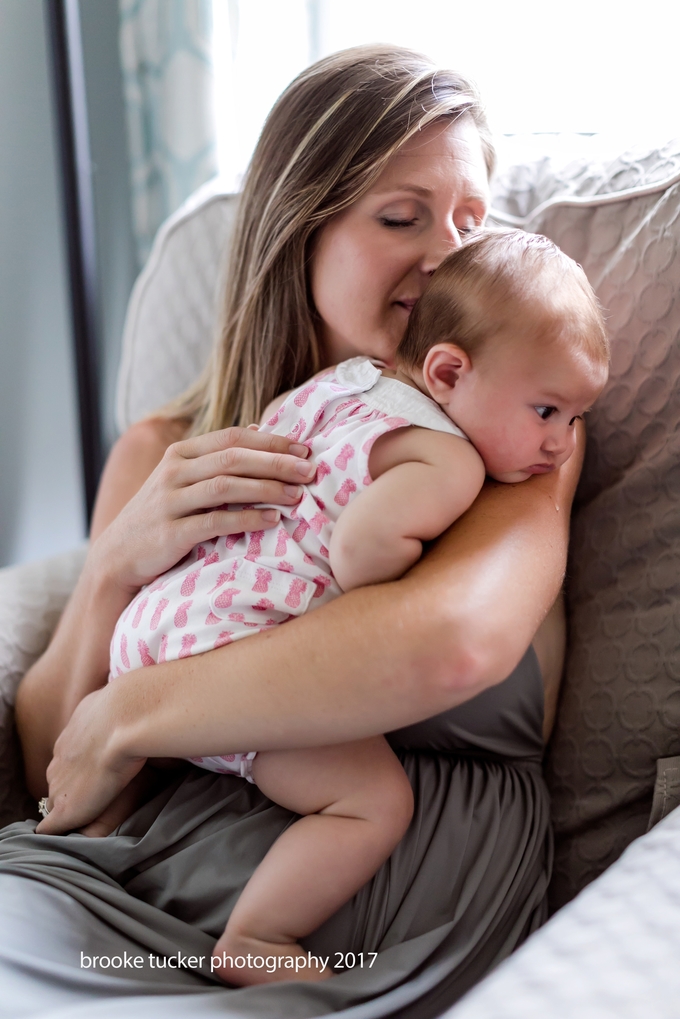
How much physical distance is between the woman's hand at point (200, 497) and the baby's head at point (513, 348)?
0.65 ft

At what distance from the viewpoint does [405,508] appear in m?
0.81

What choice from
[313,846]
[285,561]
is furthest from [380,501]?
[313,846]

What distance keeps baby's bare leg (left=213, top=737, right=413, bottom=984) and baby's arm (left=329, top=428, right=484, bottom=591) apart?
0.20 meters

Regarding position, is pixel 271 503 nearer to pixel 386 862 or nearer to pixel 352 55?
pixel 386 862

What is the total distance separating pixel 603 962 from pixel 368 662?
312mm

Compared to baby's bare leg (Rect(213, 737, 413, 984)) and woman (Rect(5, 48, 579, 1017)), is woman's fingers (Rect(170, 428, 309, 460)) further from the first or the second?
baby's bare leg (Rect(213, 737, 413, 984))

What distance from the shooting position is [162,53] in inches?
77.4

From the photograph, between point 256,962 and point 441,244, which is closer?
point 256,962

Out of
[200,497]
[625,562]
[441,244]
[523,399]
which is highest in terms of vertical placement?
[441,244]

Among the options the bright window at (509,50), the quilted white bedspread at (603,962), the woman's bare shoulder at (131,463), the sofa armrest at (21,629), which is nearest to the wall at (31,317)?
the bright window at (509,50)

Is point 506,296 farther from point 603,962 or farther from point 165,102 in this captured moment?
point 165,102

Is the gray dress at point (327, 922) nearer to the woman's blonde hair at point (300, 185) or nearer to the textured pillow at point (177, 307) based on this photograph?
the woman's blonde hair at point (300, 185)

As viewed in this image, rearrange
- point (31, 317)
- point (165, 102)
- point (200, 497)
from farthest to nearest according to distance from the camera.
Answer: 1. point (31, 317)
2. point (165, 102)
3. point (200, 497)

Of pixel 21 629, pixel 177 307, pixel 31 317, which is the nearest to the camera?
pixel 21 629
